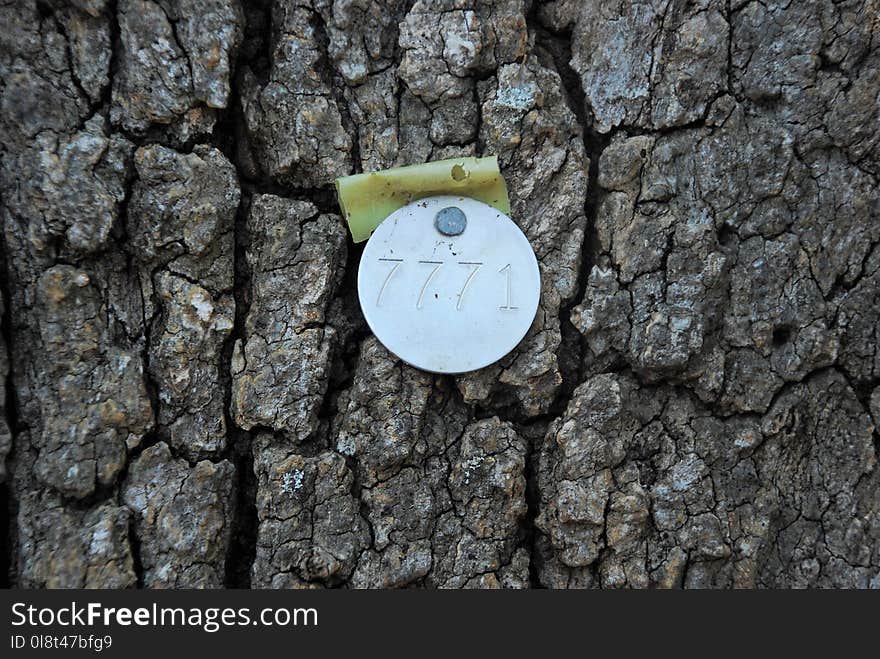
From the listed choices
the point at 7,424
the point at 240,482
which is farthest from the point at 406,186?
the point at 7,424

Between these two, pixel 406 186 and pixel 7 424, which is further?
pixel 406 186

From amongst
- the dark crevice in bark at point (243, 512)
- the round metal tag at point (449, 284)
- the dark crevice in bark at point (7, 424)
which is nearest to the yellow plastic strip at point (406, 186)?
the round metal tag at point (449, 284)

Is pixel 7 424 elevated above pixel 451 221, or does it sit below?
below

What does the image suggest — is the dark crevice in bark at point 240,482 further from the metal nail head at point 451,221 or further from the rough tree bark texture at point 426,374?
the metal nail head at point 451,221

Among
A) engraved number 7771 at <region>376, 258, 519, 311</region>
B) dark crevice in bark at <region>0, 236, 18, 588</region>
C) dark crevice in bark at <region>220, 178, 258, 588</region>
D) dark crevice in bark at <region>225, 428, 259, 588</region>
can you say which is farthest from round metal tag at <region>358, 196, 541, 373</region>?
dark crevice in bark at <region>0, 236, 18, 588</region>

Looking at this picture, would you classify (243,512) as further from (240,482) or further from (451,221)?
(451,221)

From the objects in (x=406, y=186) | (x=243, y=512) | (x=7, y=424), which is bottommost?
(x=243, y=512)
